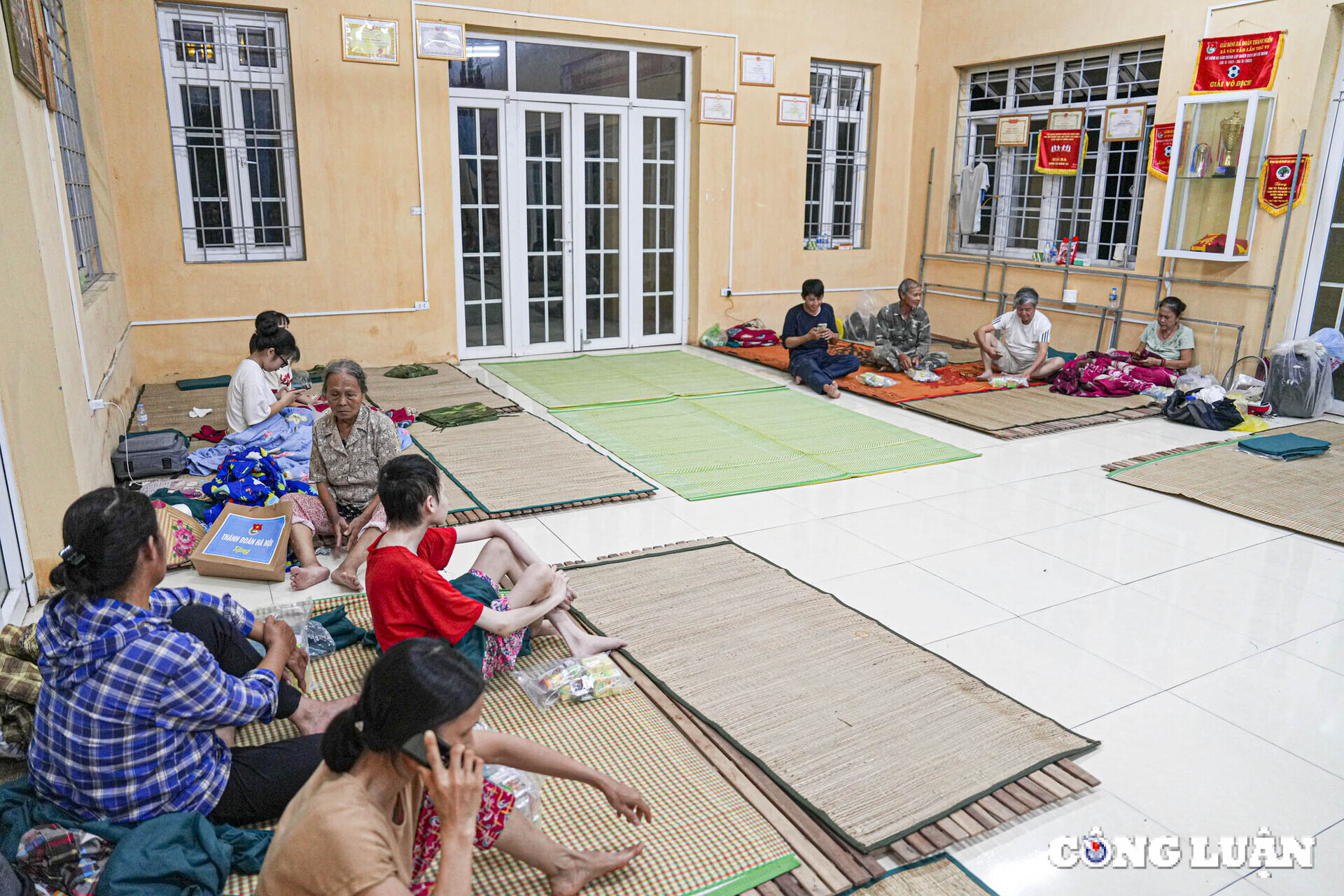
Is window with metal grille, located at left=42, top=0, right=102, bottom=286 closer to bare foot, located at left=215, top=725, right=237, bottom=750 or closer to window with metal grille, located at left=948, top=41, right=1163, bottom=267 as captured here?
bare foot, located at left=215, top=725, right=237, bottom=750

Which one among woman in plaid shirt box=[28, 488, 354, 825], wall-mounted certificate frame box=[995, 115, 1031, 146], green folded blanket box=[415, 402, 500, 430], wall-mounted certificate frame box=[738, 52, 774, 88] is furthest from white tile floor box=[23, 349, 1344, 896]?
wall-mounted certificate frame box=[738, 52, 774, 88]

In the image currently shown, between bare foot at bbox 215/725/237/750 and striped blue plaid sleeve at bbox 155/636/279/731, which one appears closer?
striped blue plaid sleeve at bbox 155/636/279/731

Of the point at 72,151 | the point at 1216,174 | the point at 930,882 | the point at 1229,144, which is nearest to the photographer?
the point at 930,882

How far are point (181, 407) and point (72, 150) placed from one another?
1.75 meters

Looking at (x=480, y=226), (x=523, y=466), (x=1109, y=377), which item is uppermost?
(x=480, y=226)

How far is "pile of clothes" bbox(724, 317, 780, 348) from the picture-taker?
895cm

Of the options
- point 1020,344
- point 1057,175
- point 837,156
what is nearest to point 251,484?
point 1020,344

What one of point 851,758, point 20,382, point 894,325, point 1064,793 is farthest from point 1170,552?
point 20,382

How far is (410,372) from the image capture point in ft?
24.9

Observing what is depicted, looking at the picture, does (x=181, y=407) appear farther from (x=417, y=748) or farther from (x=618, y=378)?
(x=417, y=748)

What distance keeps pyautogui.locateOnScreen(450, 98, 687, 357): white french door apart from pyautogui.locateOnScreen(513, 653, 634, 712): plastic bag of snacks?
5.71m

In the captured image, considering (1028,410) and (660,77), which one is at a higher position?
(660,77)

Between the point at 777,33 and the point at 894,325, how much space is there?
10.8 ft

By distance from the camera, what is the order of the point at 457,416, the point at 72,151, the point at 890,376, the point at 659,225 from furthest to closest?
the point at 659,225 < the point at 890,376 < the point at 457,416 < the point at 72,151
